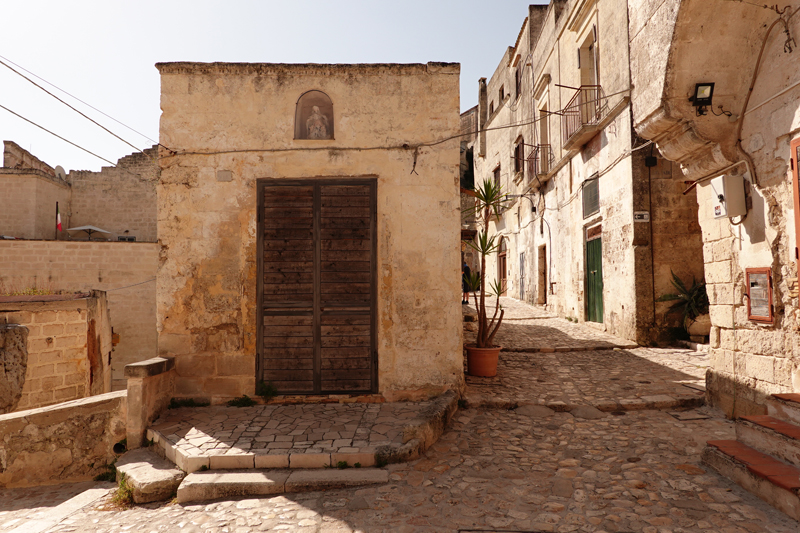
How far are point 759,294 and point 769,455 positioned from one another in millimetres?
1558

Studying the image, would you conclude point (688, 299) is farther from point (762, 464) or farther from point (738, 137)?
point (762, 464)

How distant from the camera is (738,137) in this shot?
431 cm

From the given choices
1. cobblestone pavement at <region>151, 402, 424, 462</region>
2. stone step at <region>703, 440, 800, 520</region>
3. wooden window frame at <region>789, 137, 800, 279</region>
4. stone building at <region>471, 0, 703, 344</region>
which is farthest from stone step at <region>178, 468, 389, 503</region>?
stone building at <region>471, 0, 703, 344</region>

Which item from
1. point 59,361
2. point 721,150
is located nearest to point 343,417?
point 721,150

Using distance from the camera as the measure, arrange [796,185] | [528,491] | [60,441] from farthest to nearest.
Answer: [60,441], [796,185], [528,491]

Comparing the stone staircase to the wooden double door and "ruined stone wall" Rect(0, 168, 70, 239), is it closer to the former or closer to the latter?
the wooden double door

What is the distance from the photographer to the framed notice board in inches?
160

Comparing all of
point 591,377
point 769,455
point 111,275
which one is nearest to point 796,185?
point 769,455

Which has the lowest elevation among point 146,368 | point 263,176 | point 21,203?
point 146,368

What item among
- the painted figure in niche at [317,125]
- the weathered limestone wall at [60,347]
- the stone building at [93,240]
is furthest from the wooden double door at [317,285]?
the stone building at [93,240]

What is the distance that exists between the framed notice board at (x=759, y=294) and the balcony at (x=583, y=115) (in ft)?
19.1

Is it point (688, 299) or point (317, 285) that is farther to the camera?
point (688, 299)

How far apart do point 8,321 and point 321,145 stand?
5.84 m

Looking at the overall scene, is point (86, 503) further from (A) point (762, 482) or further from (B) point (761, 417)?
(B) point (761, 417)
